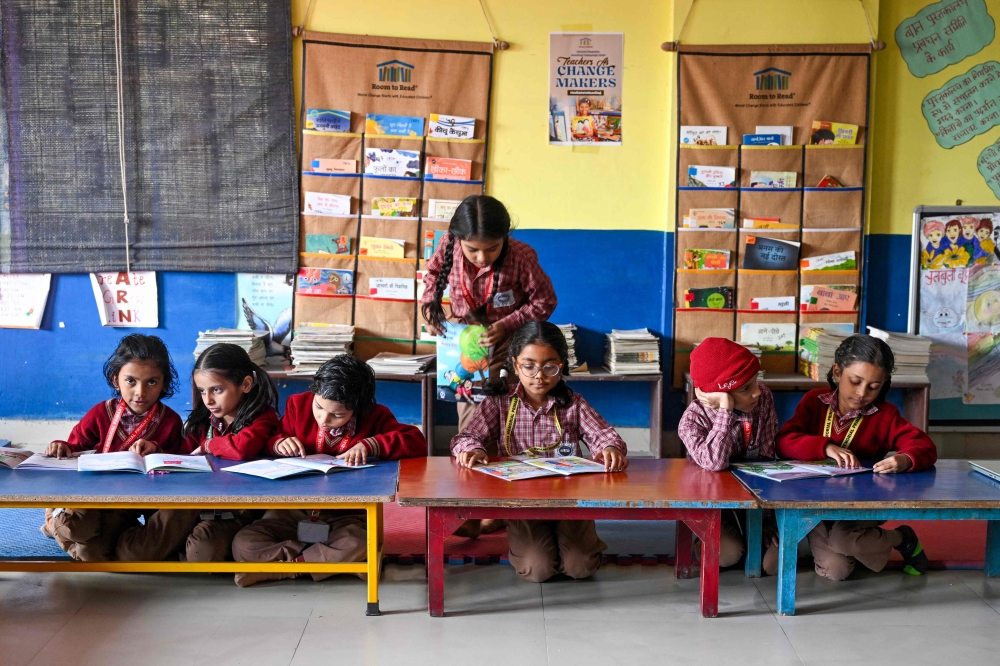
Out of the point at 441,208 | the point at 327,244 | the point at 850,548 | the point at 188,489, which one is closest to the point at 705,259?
the point at 441,208

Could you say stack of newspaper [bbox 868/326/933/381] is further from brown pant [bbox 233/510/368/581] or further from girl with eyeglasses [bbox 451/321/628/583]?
brown pant [bbox 233/510/368/581]

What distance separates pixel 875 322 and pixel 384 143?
9.96 ft

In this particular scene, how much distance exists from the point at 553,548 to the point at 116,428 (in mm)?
1614

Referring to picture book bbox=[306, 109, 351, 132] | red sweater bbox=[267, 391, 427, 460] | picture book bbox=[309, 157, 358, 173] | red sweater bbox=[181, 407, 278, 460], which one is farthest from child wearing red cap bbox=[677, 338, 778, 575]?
picture book bbox=[306, 109, 351, 132]

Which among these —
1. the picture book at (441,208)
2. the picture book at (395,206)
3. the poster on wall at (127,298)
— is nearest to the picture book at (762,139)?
the picture book at (441,208)

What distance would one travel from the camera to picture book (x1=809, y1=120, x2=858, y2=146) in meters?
4.74

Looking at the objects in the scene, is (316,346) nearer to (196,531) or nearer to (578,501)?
(196,531)

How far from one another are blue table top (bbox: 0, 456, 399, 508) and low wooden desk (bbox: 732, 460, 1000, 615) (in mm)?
1160

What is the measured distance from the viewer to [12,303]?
489 centimetres

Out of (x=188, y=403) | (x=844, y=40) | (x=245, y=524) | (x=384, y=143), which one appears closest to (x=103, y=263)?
(x=188, y=403)

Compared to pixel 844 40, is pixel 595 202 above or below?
below

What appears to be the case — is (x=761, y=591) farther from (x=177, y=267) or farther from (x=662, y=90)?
(x=177, y=267)

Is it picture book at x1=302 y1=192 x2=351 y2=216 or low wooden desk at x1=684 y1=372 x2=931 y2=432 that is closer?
low wooden desk at x1=684 y1=372 x2=931 y2=432

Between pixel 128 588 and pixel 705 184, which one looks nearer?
pixel 128 588
